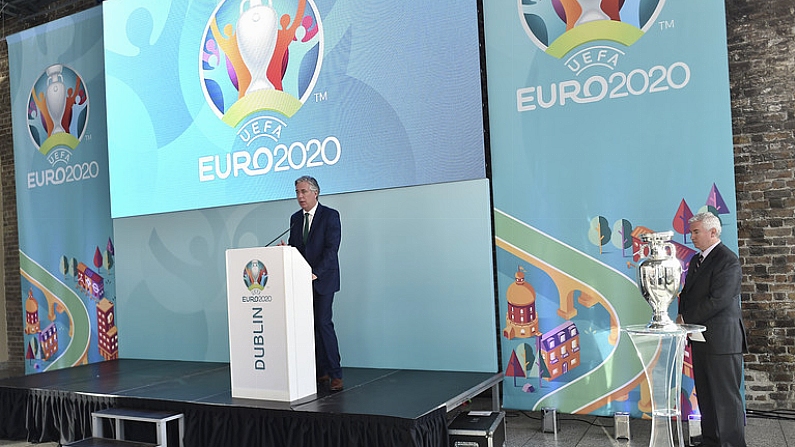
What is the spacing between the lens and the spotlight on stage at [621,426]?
14.8ft

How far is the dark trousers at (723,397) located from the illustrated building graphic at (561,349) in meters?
0.91

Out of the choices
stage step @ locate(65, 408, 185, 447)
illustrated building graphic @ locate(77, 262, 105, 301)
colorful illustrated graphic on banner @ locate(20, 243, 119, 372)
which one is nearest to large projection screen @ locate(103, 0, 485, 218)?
illustrated building graphic @ locate(77, 262, 105, 301)

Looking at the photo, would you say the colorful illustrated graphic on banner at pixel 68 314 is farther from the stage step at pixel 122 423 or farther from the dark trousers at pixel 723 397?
the dark trousers at pixel 723 397

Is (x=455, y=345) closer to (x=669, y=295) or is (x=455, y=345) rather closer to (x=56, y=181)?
(x=669, y=295)

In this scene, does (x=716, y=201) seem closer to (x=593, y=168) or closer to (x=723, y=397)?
(x=593, y=168)

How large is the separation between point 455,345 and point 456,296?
0.36 meters

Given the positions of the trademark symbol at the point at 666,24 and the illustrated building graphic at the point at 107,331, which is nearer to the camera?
the trademark symbol at the point at 666,24

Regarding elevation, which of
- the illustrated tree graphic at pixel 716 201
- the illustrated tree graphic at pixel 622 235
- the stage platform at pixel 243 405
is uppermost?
the illustrated tree graphic at pixel 716 201

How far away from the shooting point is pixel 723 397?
395cm

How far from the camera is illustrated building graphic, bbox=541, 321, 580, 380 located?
4.77 metres

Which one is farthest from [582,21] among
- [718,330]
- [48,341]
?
[48,341]

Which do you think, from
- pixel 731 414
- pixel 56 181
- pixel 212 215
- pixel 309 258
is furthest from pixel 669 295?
pixel 56 181

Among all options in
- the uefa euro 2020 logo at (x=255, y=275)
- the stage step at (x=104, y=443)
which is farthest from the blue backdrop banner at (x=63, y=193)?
the uefa euro 2020 logo at (x=255, y=275)

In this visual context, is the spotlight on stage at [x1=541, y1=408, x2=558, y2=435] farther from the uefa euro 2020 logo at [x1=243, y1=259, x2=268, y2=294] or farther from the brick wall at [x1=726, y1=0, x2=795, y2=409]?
the uefa euro 2020 logo at [x1=243, y1=259, x2=268, y2=294]
